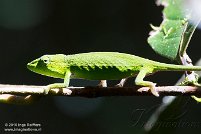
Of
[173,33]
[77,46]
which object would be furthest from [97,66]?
[77,46]

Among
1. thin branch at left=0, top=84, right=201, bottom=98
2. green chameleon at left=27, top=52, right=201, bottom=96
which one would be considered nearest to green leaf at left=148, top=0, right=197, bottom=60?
green chameleon at left=27, top=52, right=201, bottom=96

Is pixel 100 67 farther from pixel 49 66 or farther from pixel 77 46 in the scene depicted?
pixel 77 46

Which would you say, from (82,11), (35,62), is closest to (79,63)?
(35,62)

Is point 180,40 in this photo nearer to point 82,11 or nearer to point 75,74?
point 75,74

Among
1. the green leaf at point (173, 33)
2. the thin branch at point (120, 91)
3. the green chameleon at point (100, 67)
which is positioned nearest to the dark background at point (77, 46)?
the green leaf at point (173, 33)

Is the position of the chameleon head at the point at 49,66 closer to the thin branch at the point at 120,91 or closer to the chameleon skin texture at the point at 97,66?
the chameleon skin texture at the point at 97,66

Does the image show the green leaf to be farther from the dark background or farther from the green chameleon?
the dark background
